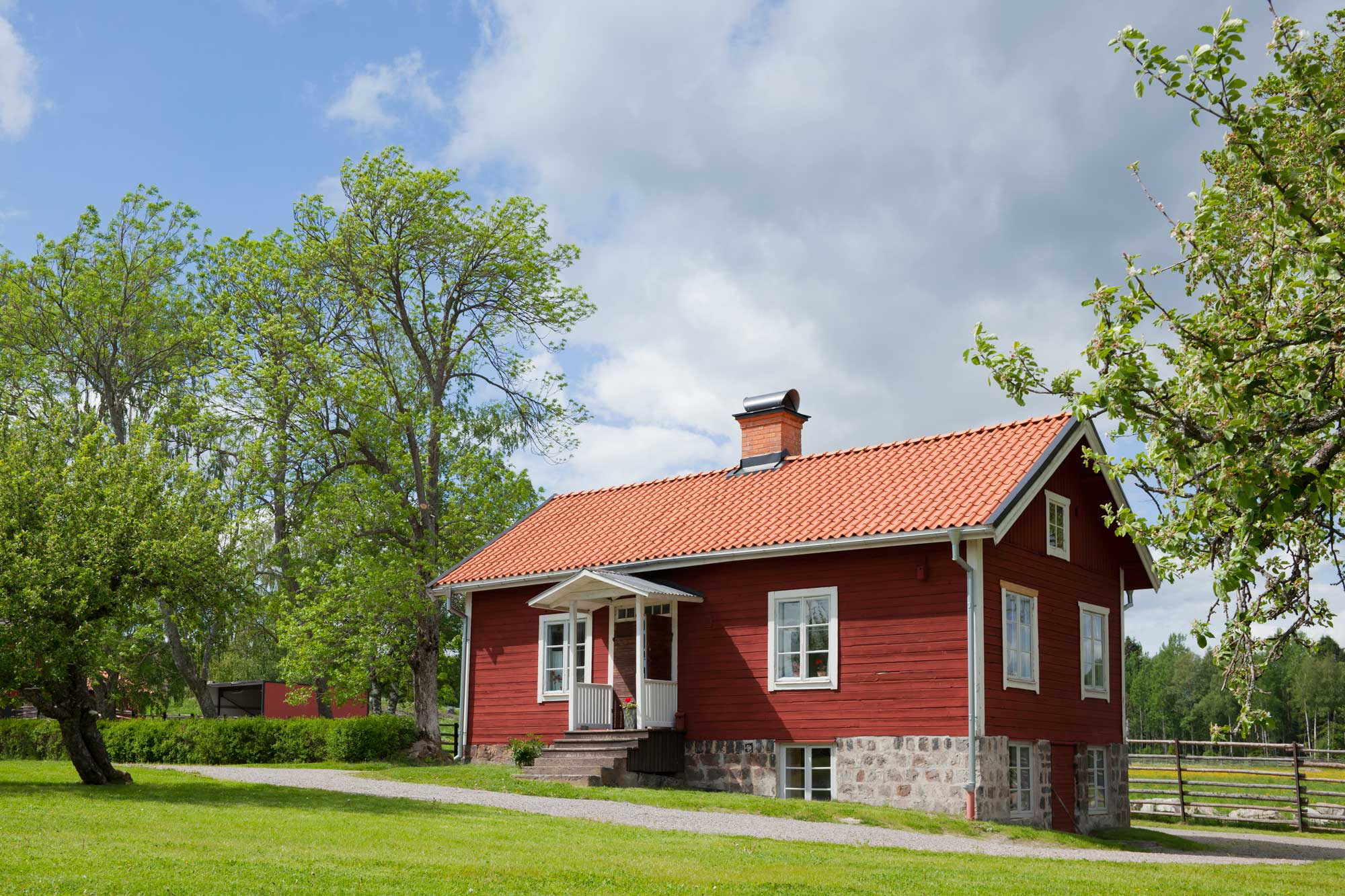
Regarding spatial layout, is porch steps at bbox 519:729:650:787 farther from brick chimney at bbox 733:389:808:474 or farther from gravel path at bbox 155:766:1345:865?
brick chimney at bbox 733:389:808:474

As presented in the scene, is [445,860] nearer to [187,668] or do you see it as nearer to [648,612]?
[648,612]

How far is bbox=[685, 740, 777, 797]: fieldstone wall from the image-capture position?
19656mm

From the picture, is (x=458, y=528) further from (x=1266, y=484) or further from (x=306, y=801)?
(x=1266, y=484)

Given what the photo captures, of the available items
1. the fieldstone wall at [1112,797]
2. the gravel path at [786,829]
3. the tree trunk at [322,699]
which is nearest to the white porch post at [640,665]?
the gravel path at [786,829]

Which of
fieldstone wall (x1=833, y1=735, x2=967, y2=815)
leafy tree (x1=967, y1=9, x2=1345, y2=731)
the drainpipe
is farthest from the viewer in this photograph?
fieldstone wall (x1=833, y1=735, x2=967, y2=815)

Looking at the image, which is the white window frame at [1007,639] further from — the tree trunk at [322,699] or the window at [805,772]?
the tree trunk at [322,699]

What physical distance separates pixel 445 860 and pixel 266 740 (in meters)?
15.7

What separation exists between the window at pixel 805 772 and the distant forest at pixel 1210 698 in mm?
72766

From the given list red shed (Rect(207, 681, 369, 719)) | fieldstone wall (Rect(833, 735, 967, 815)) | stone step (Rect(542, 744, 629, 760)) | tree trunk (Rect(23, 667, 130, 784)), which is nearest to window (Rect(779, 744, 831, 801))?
fieldstone wall (Rect(833, 735, 967, 815))

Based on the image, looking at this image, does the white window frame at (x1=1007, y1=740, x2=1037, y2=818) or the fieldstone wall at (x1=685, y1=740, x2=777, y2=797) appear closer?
the white window frame at (x1=1007, y1=740, x2=1037, y2=818)

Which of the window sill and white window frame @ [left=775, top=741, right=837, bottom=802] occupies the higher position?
the window sill

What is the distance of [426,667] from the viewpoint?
96.7 ft

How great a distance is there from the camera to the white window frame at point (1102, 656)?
2120cm

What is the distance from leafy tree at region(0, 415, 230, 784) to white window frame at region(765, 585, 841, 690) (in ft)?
27.2
